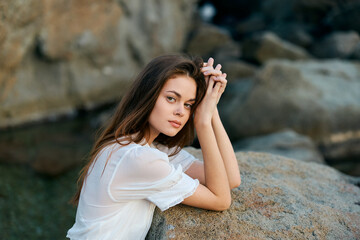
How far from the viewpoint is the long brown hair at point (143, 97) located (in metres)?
2.26

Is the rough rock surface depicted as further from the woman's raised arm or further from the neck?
the woman's raised arm

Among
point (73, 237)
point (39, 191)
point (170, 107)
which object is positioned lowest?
point (39, 191)

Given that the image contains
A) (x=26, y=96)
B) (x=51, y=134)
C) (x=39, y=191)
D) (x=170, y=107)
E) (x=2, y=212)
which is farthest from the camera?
(x=26, y=96)

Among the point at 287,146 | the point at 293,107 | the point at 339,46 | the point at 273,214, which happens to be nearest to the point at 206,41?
the point at 339,46

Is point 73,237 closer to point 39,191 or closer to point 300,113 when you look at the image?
point 39,191

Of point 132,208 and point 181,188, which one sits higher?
point 181,188

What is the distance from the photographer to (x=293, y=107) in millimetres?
6992

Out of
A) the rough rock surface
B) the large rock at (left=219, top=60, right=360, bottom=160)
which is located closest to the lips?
the rough rock surface

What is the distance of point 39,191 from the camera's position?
17.0ft

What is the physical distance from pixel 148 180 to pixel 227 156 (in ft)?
2.17

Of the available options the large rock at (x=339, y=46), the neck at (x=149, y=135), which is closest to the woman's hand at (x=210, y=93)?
the neck at (x=149, y=135)

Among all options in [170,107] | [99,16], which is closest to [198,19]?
[99,16]

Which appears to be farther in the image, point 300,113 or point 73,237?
point 300,113

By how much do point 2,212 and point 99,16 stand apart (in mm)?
6365
